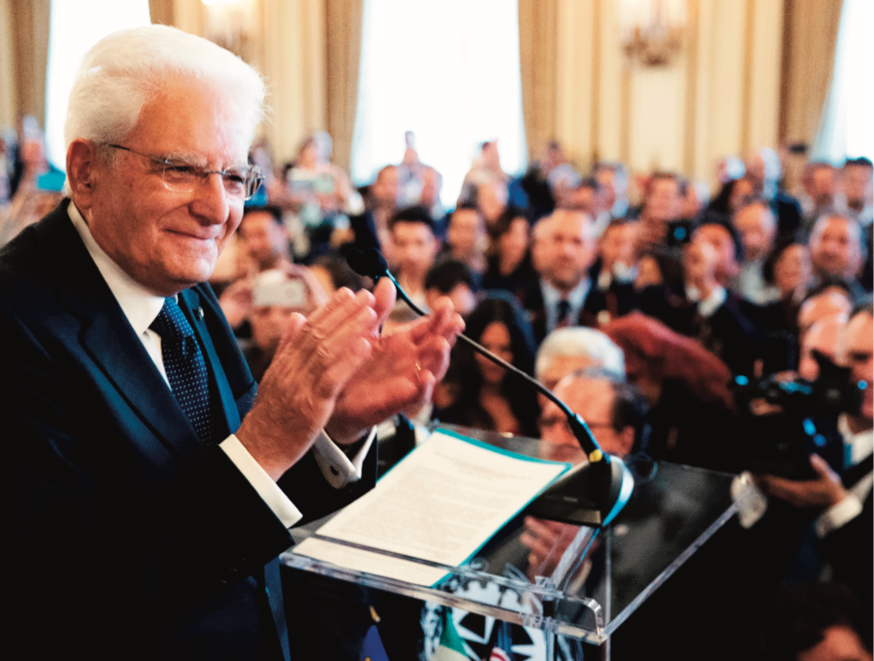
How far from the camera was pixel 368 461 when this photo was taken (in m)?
1.19

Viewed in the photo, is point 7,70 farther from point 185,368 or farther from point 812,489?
point 185,368

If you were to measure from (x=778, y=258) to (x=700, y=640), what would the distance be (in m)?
2.79

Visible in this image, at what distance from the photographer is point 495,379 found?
9.80 ft

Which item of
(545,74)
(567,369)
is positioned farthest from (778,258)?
(545,74)

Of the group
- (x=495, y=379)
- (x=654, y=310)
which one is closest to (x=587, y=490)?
(x=495, y=379)

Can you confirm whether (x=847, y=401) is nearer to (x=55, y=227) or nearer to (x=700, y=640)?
(x=700, y=640)

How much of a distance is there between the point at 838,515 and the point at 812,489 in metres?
0.09

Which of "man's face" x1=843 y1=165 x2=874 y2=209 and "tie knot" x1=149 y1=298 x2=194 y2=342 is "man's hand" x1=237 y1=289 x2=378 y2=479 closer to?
"tie knot" x1=149 y1=298 x2=194 y2=342

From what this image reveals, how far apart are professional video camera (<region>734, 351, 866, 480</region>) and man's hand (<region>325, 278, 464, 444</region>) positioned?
1.27 meters

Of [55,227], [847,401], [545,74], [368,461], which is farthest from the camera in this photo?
[545,74]

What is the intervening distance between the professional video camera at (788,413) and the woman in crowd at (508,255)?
2.57 meters

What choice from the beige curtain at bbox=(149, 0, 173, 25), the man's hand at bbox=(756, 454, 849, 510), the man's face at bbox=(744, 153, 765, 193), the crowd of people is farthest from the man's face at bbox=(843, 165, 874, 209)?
the beige curtain at bbox=(149, 0, 173, 25)

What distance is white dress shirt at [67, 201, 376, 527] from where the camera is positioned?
0.87 meters

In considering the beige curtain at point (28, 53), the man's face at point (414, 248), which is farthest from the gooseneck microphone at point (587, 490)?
the beige curtain at point (28, 53)
